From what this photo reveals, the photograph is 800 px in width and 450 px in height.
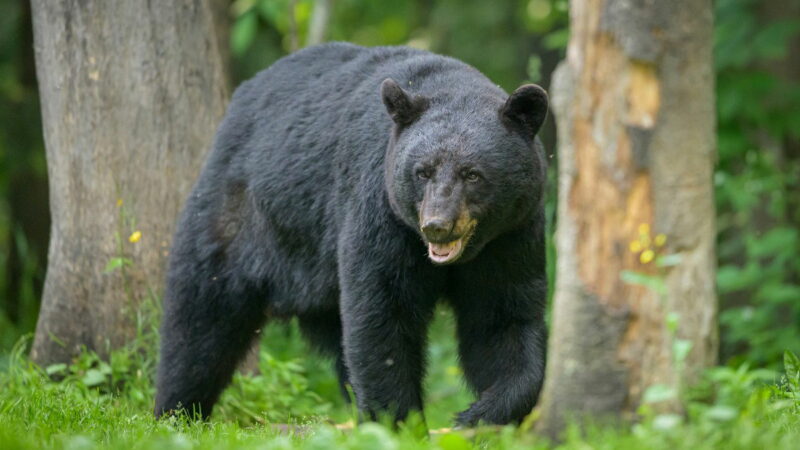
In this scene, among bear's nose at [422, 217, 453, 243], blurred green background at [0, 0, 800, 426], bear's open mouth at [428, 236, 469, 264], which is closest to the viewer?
bear's nose at [422, 217, 453, 243]

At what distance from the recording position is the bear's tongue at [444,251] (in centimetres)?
507

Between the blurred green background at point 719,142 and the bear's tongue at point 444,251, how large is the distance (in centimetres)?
285

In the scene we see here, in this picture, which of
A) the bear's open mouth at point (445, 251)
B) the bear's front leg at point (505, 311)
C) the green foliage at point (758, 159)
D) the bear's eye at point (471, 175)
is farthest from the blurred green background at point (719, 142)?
the bear's open mouth at point (445, 251)

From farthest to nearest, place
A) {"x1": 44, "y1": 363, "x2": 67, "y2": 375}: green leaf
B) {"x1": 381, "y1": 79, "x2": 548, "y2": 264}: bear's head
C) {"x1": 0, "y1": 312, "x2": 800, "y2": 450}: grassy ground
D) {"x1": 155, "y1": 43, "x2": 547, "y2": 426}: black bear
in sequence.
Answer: {"x1": 44, "y1": 363, "x2": 67, "y2": 375}: green leaf < {"x1": 155, "y1": 43, "x2": 547, "y2": 426}: black bear < {"x1": 381, "y1": 79, "x2": 548, "y2": 264}: bear's head < {"x1": 0, "y1": 312, "x2": 800, "y2": 450}: grassy ground

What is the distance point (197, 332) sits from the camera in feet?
21.3

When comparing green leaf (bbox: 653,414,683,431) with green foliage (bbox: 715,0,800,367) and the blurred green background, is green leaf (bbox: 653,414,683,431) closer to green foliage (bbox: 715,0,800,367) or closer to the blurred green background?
the blurred green background

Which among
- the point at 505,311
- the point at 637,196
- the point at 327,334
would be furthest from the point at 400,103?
the point at 327,334

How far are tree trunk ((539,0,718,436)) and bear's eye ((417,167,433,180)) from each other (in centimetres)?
143

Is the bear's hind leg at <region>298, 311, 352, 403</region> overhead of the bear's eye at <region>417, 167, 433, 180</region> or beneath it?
beneath

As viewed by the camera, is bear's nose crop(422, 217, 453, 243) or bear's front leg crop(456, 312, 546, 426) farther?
bear's front leg crop(456, 312, 546, 426)

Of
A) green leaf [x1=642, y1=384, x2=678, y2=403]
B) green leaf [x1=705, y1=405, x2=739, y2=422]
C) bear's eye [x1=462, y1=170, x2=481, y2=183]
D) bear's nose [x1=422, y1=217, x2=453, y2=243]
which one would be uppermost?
bear's eye [x1=462, y1=170, x2=481, y2=183]

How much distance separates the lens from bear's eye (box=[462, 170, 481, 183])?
5.25 meters

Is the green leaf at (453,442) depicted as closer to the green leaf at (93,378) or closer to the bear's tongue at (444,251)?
the bear's tongue at (444,251)

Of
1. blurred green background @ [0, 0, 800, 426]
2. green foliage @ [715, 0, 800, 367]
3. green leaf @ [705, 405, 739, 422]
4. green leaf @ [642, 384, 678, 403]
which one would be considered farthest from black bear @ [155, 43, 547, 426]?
green foliage @ [715, 0, 800, 367]
